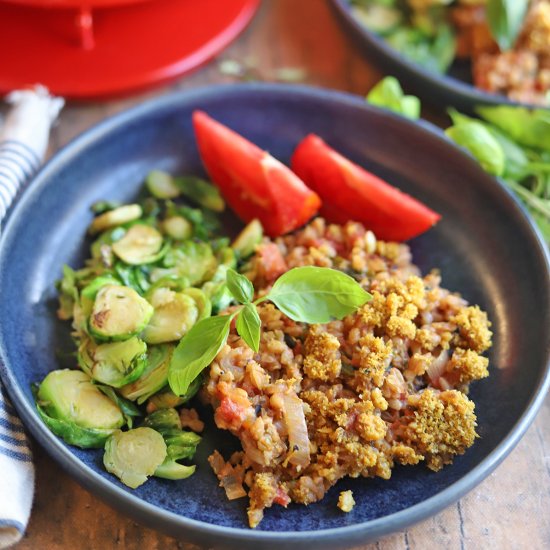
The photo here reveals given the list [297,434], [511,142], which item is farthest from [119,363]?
[511,142]

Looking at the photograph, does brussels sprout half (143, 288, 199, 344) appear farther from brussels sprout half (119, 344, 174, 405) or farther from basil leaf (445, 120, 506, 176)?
basil leaf (445, 120, 506, 176)

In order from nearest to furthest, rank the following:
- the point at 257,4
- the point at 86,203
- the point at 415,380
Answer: the point at 415,380, the point at 86,203, the point at 257,4

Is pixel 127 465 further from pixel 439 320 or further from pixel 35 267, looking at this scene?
pixel 439 320

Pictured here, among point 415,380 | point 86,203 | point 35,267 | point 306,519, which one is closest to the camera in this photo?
point 306,519

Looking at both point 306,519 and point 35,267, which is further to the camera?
point 35,267

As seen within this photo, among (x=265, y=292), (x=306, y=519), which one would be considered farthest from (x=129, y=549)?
(x=265, y=292)

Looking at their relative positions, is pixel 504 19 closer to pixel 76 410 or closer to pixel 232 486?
pixel 232 486
